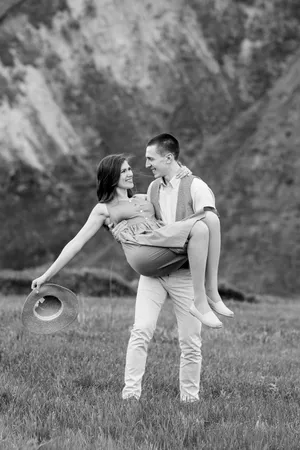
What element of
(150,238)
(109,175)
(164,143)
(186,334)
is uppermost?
(164,143)

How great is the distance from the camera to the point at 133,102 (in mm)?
22984

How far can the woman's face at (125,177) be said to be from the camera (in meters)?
5.54

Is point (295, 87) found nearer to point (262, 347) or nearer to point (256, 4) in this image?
point (256, 4)

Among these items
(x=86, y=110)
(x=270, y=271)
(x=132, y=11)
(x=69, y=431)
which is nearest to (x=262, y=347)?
(x=69, y=431)

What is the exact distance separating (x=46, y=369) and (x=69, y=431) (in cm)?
197

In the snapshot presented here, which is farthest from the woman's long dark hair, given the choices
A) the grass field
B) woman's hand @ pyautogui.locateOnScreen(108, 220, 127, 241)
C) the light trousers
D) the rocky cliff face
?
the rocky cliff face

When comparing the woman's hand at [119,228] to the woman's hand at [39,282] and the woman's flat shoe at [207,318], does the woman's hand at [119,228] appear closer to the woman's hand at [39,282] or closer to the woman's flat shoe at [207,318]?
the woman's hand at [39,282]

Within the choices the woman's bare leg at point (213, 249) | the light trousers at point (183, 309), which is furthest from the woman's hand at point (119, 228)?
the woman's bare leg at point (213, 249)

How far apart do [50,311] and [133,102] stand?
17868 mm

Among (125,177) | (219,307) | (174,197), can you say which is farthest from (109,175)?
(219,307)

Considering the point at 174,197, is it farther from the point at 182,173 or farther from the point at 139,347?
the point at 139,347

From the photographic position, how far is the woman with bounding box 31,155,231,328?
17.0 feet

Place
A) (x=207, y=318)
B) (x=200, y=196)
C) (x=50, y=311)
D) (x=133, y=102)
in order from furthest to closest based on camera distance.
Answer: (x=133, y=102) → (x=50, y=311) → (x=200, y=196) → (x=207, y=318)

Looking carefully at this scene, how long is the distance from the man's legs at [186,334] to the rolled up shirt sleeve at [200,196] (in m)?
0.59
